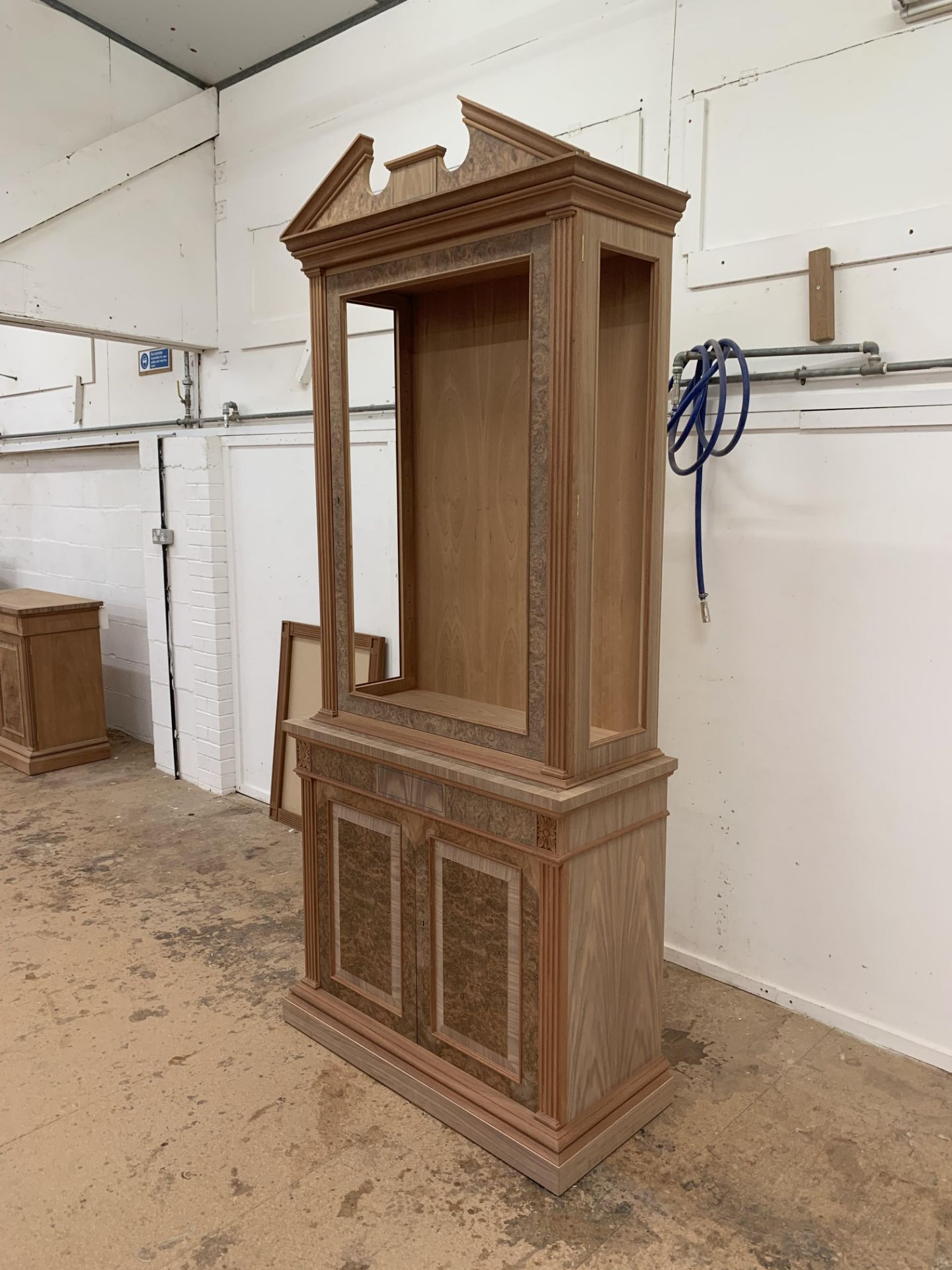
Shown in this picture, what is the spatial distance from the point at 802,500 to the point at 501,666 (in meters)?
0.95

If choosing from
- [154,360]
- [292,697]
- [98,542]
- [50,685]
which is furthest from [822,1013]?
[98,542]

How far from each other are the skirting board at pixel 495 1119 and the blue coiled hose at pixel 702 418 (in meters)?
1.35

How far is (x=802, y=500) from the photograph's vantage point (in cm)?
258

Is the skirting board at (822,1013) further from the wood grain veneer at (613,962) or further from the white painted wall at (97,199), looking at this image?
the white painted wall at (97,199)

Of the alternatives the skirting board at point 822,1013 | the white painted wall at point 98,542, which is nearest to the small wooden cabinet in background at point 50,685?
the white painted wall at point 98,542

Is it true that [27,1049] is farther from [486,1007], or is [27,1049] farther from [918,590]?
[918,590]

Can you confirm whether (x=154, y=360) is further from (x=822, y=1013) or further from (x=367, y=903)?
(x=822, y=1013)

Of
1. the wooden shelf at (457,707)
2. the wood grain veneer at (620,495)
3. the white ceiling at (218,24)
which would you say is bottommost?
the wooden shelf at (457,707)

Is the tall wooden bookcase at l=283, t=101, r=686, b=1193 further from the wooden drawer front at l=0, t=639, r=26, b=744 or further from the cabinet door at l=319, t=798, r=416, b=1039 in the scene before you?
the wooden drawer front at l=0, t=639, r=26, b=744

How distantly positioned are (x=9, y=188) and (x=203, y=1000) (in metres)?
3.16

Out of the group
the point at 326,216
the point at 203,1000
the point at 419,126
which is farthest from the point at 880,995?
the point at 419,126

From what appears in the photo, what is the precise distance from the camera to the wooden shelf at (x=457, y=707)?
2.26 meters

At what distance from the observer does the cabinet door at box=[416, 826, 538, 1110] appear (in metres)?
2.13

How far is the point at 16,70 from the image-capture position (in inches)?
143
